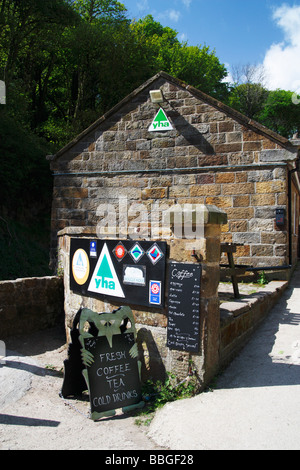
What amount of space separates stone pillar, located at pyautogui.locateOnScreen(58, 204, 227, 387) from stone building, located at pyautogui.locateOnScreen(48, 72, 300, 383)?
9.37 feet

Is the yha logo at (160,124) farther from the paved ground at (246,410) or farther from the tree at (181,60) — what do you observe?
the tree at (181,60)

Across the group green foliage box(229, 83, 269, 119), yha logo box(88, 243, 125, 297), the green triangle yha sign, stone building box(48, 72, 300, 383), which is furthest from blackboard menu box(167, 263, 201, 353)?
green foliage box(229, 83, 269, 119)

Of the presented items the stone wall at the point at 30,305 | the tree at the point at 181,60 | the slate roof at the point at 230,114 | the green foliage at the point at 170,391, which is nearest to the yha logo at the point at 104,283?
the green foliage at the point at 170,391

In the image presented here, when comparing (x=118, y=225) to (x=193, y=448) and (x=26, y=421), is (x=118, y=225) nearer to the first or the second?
(x=26, y=421)

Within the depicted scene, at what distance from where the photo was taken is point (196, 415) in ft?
12.3

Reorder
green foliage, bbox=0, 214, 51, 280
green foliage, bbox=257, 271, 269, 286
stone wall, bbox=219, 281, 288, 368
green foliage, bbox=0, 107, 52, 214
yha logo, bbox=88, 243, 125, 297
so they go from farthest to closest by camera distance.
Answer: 1. green foliage, bbox=0, 107, 52, 214
2. green foliage, bbox=0, 214, 51, 280
3. green foliage, bbox=257, 271, 269, 286
4. yha logo, bbox=88, 243, 125, 297
5. stone wall, bbox=219, 281, 288, 368

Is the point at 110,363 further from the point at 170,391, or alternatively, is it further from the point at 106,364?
the point at 170,391

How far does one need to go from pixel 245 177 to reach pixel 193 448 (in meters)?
6.52

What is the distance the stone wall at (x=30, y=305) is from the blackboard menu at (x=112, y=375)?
3135mm

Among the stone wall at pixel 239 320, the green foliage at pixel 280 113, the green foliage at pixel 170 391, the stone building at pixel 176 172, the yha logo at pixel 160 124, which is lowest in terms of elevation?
the green foliage at pixel 170 391

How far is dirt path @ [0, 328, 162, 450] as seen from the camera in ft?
11.6

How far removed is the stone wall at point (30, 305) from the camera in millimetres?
6965

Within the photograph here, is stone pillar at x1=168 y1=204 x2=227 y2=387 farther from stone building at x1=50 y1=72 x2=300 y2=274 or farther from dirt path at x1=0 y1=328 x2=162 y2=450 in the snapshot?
stone building at x1=50 y1=72 x2=300 y2=274

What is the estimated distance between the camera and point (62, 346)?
678cm
